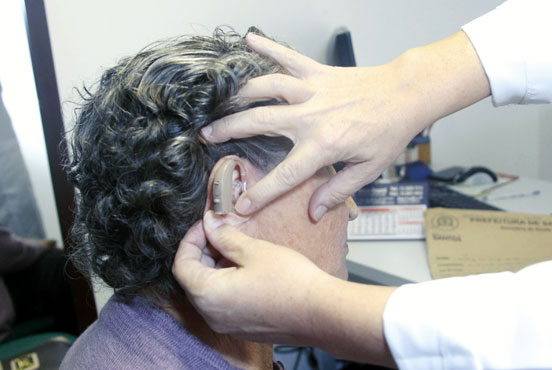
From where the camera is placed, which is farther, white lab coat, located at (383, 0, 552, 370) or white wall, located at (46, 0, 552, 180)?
white wall, located at (46, 0, 552, 180)

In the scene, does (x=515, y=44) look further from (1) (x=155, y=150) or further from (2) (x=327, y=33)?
(2) (x=327, y=33)

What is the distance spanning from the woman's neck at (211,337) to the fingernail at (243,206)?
0.21 m

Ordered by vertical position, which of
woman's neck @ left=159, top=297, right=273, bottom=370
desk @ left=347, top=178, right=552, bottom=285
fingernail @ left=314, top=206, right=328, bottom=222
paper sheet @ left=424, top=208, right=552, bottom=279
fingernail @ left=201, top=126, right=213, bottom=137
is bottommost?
desk @ left=347, top=178, right=552, bottom=285

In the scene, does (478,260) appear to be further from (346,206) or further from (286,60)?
(286,60)

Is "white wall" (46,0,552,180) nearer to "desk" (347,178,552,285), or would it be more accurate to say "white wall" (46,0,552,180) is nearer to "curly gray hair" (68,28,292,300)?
"curly gray hair" (68,28,292,300)

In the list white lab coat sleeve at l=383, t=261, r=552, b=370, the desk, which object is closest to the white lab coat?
white lab coat sleeve at l=383, t=261, r=552, b=370

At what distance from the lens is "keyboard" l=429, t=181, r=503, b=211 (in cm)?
160

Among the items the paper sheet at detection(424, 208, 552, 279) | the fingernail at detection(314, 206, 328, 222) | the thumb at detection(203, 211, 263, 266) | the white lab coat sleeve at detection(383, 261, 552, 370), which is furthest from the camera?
the paper sheet at detection(424, 208, 552, 279)

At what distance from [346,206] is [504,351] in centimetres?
39

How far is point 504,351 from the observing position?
1.61 ft

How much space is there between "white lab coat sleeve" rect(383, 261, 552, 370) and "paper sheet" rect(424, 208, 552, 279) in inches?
27.9

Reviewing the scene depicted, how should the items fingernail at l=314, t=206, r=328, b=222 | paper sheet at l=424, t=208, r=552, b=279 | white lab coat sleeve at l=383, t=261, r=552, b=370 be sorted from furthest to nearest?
paper sheet at l=424, t=208, r=552, b=279 < fingernail at l=314, t=206, r=328, b=222 < white lab coat sleeve at l=383, t=261, r=552, b=370

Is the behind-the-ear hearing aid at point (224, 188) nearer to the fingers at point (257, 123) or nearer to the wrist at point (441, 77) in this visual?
the fingers at point (257, 123)

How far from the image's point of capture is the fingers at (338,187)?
714mm
